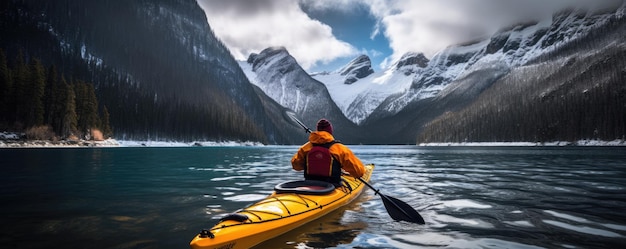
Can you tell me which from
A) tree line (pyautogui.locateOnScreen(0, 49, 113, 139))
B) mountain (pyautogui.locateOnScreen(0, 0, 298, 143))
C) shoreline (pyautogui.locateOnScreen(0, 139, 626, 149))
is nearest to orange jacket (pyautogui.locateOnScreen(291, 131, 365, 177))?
shoreline (pyautogui.locateOnScreen(0, 139, 626, 149))

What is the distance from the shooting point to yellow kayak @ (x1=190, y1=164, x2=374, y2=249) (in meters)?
6.01

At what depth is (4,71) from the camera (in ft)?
197

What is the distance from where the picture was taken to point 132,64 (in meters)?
148

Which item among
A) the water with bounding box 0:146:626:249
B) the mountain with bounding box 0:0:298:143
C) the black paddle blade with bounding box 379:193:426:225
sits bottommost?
the water with bounding box 0:146:626:249

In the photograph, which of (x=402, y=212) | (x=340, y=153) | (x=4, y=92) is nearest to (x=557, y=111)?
(x=402, y=212)

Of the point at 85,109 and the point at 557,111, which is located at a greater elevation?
the point at 557,111

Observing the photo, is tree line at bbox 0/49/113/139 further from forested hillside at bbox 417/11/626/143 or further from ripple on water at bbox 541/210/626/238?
forested hillside at bbox 417/11/626/143

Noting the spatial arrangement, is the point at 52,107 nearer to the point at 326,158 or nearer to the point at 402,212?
the point at 326,158

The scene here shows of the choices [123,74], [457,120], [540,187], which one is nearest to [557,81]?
[457,120]

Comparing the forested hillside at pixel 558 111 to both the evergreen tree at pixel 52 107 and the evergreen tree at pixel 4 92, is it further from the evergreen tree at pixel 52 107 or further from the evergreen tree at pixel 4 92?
the evergreen tree at pixel 4 92

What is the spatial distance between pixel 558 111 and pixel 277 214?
449 feet

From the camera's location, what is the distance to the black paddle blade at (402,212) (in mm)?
9008

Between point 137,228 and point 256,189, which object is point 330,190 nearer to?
point 137,228

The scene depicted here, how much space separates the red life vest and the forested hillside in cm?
11665
